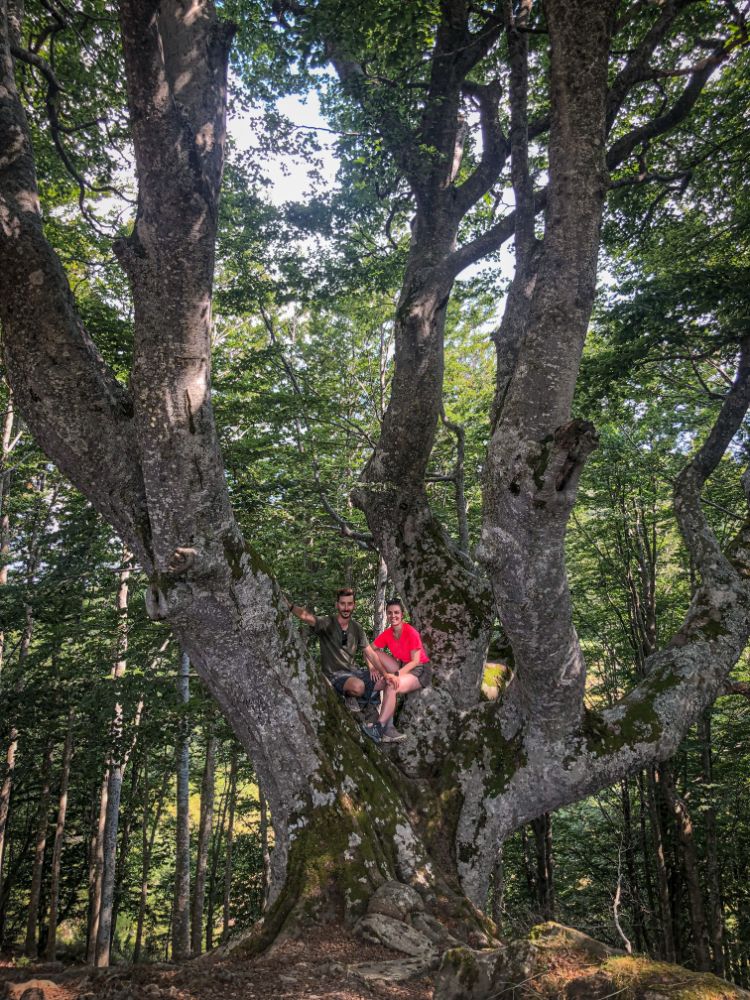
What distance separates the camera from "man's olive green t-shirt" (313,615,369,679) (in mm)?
5570

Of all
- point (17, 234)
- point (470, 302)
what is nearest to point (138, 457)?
point (17, 234)

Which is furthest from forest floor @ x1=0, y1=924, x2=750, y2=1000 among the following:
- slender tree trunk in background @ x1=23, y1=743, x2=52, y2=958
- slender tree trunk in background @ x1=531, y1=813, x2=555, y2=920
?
slender tree trunk in background @ x1=23, y1=743, x2=52, y2=958

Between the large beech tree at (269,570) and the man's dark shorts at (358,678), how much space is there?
1.59 ft

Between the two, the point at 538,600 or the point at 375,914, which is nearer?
the point at 375,914

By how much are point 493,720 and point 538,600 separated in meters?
1.90

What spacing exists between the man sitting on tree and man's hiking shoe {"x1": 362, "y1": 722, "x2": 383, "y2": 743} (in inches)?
7.5

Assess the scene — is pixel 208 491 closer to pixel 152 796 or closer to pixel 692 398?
pixel 692 398

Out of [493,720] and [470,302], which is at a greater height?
[470,302]

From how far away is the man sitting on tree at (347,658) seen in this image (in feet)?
18.0

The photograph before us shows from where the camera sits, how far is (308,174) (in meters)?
8.60

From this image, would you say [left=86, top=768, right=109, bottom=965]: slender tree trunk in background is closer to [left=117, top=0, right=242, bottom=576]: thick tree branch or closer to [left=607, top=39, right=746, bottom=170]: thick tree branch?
[left=117, top=0, right=242, bottom=576]: thick tree branch

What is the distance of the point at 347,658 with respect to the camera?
5.58 meters

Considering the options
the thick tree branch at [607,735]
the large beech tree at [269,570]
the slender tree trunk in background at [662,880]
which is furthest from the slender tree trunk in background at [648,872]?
the large beech tree at [269,570]

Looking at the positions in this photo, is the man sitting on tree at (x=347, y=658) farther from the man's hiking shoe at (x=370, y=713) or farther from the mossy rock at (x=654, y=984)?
the mossy rock at (x=654, y=984)
